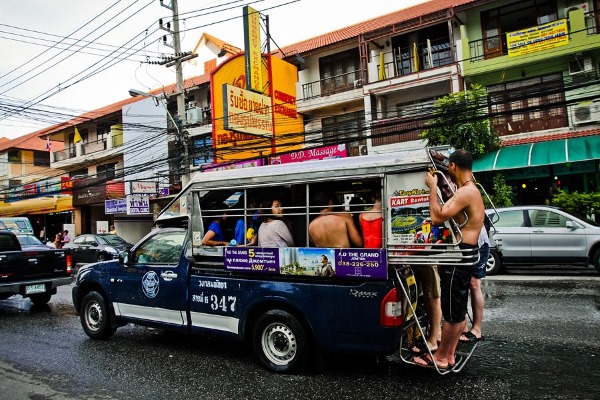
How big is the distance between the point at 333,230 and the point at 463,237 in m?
1.22

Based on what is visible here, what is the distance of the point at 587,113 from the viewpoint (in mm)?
16000

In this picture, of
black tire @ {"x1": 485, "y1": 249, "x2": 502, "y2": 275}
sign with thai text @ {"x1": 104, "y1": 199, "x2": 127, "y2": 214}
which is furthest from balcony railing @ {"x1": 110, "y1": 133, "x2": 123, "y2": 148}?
black tire @ {"x1": 485, "y1": 249, "x2": 502, "y2": 275}

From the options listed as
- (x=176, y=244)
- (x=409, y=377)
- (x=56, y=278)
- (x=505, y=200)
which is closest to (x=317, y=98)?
(x=505, y=200)

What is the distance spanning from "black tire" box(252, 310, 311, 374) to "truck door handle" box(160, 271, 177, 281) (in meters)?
1.32

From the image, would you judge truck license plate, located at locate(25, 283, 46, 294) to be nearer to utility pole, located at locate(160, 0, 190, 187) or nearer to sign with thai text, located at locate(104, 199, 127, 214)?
utility pole, located at locate(160, 0, 190, 187)

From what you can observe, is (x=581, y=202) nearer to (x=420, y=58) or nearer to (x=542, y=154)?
(x=542, y=154)

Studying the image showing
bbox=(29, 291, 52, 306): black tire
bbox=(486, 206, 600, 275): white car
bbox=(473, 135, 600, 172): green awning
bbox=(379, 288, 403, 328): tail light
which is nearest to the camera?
bbox=(379, 288, 403, 328): tail light

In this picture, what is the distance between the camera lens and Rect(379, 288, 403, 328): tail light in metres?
4.01

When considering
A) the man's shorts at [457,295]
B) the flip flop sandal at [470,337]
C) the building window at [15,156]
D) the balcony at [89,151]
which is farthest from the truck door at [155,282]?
the building window at [15,156]

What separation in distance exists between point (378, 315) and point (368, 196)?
124cm

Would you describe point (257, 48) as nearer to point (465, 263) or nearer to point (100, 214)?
point (465, 263)

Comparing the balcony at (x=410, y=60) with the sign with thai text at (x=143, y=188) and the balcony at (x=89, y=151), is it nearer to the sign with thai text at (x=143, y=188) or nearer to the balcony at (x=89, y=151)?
the sign with thai text at (x=143, y=188)

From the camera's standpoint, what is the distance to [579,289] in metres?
8.58

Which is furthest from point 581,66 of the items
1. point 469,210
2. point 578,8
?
point 469,210
